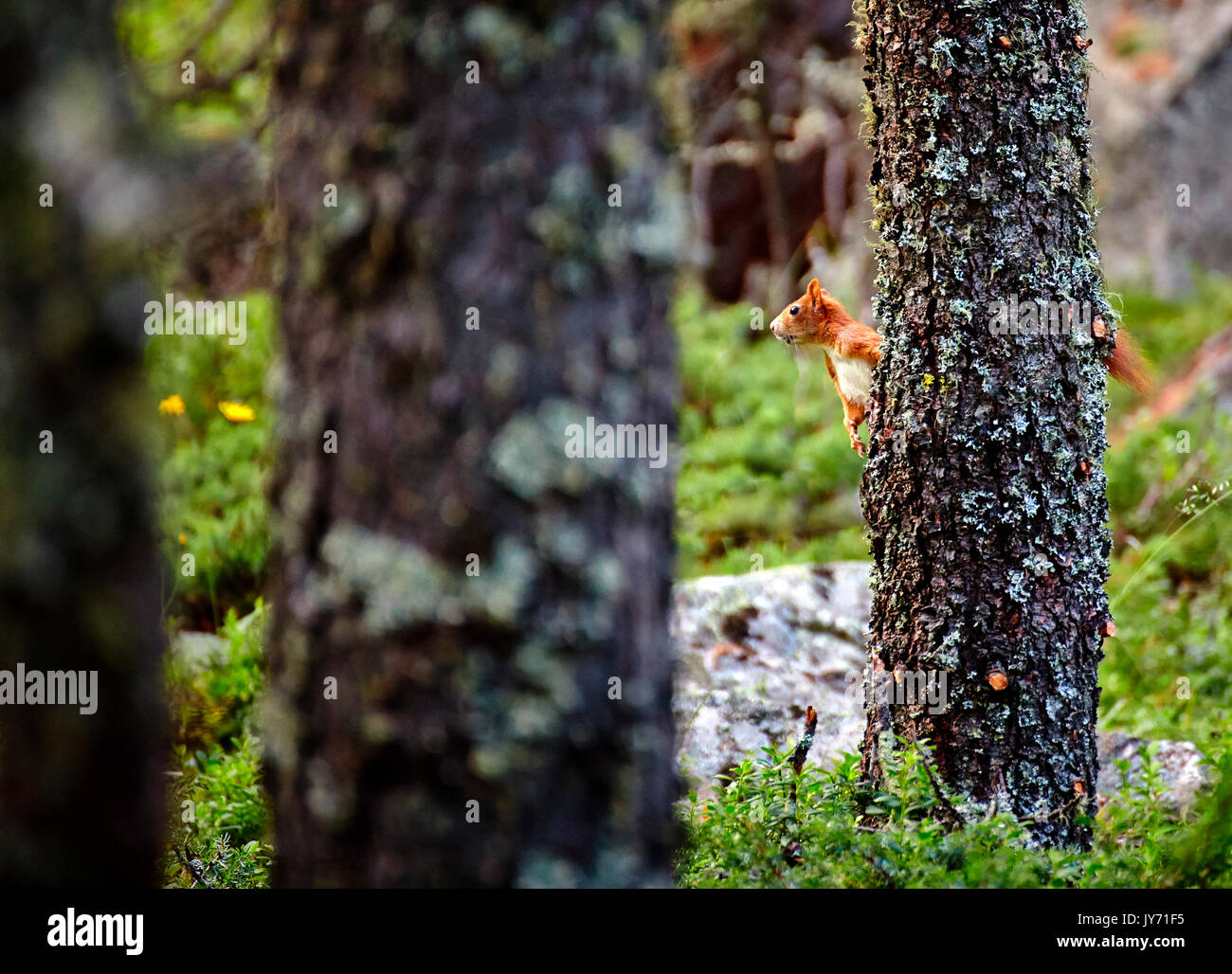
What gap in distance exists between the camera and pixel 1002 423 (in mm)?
3266

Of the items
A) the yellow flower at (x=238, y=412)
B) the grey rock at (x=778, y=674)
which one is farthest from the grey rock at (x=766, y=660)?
the yellow flower at (x=238, y=412)

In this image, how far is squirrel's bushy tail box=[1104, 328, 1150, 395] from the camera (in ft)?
11.7

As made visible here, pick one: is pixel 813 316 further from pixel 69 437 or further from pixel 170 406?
pixel 69 437

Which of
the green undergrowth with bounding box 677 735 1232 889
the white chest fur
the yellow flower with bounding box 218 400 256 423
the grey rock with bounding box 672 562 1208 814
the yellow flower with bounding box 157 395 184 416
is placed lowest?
the green undergrowth with bounding box 677 735 1232 889

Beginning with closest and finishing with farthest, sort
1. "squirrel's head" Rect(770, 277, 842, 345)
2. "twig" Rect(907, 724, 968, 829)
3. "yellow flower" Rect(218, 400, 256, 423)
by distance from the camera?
1. "twig" Rect(907, 724, 968, 829)
2. "squirrel's head" Rect(770, 277, 842, 345)
3. "yellow flower" Rect(218, 400, 256, 423)

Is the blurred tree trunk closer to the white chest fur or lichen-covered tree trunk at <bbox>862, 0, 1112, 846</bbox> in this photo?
lichen-covered tree trunk at <bbox>862, 0, 1112, 846</bbox>

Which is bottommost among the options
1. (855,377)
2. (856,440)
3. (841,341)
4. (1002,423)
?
(1002,423)

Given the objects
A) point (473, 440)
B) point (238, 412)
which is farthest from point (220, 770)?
point (473, 440)

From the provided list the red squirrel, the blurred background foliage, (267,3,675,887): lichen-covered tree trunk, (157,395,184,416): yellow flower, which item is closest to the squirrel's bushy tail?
the blurred background foliage

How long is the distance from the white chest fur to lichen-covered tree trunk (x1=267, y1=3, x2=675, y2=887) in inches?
114

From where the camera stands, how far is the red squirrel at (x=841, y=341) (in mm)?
4698

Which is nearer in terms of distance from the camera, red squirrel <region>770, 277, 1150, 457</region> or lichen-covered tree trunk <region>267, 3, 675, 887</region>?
lichen-covered tree trunk <region>267, 3, 675, 887</region>

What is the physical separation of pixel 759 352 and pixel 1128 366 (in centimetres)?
605
